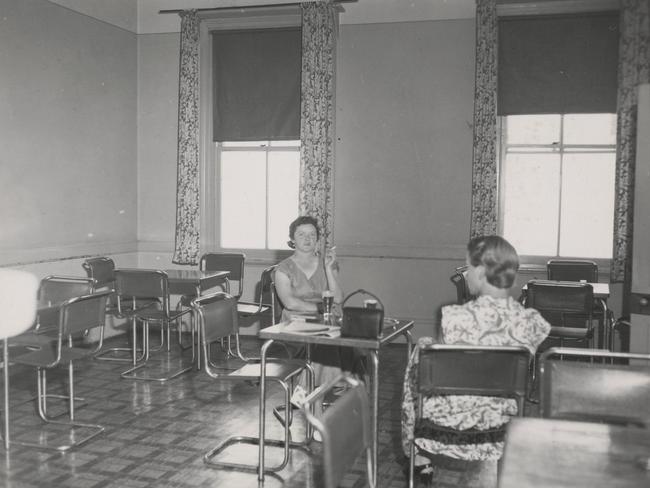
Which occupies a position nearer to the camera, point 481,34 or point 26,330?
point 26,330

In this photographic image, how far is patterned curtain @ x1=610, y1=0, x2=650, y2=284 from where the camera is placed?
21.2 ft

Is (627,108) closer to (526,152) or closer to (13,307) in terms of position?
(526,152)

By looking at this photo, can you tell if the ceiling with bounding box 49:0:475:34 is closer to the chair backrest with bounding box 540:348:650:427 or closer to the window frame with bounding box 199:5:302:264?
the window frame with bounding box 199:5:302:264

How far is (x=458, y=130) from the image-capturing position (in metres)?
7.08

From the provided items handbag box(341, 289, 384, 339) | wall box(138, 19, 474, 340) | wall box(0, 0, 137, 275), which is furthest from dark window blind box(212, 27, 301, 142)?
handbag box(341, 289, 384, 339)

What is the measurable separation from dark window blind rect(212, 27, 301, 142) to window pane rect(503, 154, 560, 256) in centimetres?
217

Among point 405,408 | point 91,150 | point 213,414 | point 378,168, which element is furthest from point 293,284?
point 91,150

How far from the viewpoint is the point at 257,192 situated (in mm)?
7793

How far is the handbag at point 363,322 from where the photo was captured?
3.45 m

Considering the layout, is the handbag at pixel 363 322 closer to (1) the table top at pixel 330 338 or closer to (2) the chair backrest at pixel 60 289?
(1) the table top at pixel 330 338

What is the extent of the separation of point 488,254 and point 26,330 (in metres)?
3.38

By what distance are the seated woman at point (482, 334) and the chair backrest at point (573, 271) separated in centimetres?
350

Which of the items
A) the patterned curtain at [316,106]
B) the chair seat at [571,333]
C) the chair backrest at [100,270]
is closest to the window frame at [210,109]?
the patterned curtain at [316,106]

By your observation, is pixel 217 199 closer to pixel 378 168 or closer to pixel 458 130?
pixel 378 168
